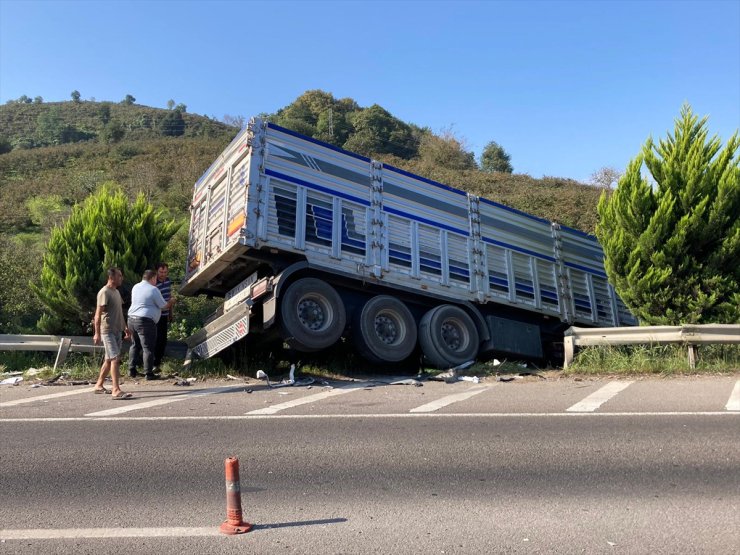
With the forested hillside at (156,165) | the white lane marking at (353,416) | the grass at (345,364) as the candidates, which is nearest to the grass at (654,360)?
the grass at (345,364)

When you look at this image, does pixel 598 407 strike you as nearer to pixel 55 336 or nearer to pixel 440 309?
pixel 440 309

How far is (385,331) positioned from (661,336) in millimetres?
4190

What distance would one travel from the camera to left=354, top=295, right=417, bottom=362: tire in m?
10.0

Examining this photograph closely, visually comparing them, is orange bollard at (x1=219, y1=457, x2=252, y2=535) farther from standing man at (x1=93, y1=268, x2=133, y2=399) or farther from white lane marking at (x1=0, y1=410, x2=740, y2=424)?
standing man at (x1=93, y1=268, x2=133, y2=399)

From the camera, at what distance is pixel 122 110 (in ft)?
255

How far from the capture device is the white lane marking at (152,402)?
6.78 m

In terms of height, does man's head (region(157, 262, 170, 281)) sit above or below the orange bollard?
above

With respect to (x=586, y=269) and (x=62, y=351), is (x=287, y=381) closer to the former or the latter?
(x=62, y=351)

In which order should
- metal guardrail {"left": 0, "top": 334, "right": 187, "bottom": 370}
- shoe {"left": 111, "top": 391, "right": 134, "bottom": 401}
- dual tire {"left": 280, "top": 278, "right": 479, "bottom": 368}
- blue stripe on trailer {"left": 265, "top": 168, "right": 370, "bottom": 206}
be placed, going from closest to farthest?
shoe {"left": 111, "top": 391, "right": 134, "bottom": 401} → dual tire {"left": 280, "top": 278, "right": 479, "bottom": 368} → blue stripe on trailer {"left": 265, "top": 168, "right": 370, "bottom": 206} → metal guardrail {"left": 0, "top": 334, "right": 187, "bottom": 370}

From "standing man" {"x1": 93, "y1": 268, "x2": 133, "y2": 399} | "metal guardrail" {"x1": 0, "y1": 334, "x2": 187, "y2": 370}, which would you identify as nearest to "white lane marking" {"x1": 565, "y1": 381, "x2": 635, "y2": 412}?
"standing man" {"x1": 93, "y1": 268, "x2": 133, "y2": 399}

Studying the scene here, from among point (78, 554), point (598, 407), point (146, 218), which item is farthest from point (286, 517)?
point (146, 218)

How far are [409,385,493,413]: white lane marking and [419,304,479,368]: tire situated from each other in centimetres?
203

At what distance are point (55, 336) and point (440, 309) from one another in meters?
6.37

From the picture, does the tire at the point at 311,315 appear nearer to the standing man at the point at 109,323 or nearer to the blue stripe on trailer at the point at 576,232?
the standing man at the point at 109,323
